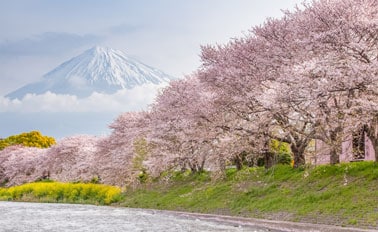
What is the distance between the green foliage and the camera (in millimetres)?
105312

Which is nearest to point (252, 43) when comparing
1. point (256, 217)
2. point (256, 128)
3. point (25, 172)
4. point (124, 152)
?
point (256, 128)

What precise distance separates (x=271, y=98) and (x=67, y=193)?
34.1 m

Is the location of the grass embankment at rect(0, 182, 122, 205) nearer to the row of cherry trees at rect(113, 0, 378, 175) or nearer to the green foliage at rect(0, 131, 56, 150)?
the row of cherry trees at rect(113, 0, 378, 175)

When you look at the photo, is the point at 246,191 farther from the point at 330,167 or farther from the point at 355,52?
the point at 355,52

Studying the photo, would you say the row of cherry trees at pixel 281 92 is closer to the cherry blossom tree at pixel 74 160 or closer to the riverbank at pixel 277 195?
the riverbank at pixel 277 195

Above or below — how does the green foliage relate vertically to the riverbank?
above

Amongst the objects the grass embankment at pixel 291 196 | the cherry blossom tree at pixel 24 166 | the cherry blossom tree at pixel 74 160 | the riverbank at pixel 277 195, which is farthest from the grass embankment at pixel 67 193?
the cherry blossom tree at pixel 24 166

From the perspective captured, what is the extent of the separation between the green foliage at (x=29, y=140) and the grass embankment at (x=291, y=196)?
6544 centimetres

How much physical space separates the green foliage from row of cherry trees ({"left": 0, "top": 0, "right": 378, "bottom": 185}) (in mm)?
55086

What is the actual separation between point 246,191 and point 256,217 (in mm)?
5261

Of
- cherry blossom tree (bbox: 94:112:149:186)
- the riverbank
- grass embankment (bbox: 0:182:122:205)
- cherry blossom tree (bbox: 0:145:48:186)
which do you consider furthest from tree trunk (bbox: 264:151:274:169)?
cherry blossom tree (bbox: 0:145:48:186)

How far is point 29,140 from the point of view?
106 meters

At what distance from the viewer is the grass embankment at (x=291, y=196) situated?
2461 cm

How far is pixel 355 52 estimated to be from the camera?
25.6m
